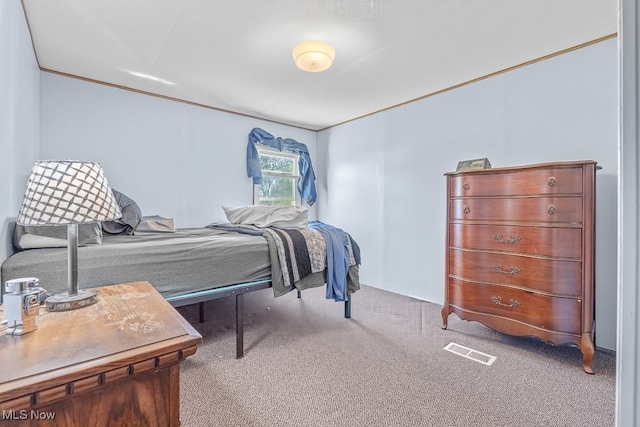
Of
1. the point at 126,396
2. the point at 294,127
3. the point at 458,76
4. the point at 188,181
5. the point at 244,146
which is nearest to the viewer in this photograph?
the point at 126,396

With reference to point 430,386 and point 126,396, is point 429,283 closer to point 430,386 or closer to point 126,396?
point 430,386

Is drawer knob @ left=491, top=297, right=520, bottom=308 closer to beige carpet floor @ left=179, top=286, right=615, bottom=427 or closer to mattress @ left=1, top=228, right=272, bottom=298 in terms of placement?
beige carpet floor @ left=179, top=286, right=615, bottom=427

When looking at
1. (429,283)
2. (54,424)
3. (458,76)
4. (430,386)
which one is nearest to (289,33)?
(458,76)

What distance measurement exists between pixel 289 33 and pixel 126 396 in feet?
7.19

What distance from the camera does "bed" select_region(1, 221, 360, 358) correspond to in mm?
1492

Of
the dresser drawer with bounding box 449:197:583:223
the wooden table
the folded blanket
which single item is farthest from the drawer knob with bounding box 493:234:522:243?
the wooden table

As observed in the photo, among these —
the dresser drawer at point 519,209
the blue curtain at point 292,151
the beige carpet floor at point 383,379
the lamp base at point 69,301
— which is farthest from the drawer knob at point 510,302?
the blue curtain at point 292,151

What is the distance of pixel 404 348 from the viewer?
7.15 ft

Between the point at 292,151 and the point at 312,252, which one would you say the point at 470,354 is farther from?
the point at 292,151

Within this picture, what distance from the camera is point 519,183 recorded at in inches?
83.9

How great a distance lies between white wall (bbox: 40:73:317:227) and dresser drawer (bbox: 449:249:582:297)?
2662 mm

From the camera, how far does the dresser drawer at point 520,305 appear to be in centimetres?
192

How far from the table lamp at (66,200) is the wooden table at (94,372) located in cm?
17

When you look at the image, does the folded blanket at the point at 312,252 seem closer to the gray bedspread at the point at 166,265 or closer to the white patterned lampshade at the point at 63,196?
the gray bedspread at the point at 166,265
